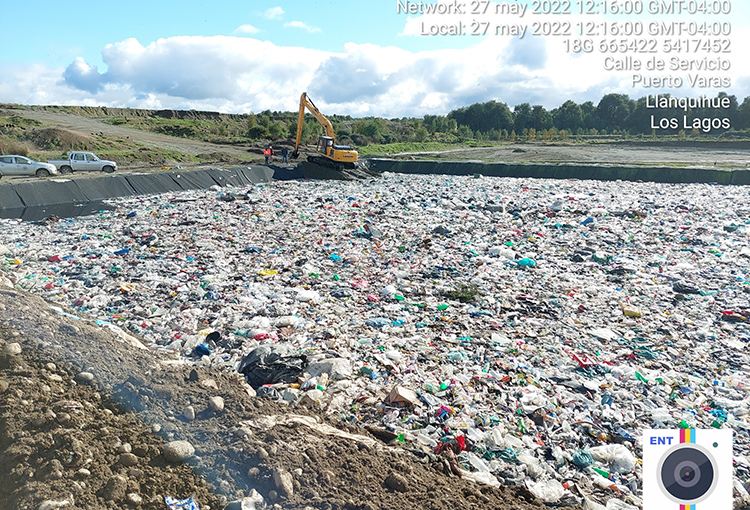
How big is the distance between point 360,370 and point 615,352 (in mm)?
2570

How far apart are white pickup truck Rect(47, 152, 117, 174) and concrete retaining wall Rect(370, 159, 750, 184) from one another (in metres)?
12.7

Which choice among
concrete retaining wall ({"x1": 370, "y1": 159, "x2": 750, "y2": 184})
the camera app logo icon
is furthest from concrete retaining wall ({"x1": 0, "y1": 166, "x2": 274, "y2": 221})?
the camera app logo icon

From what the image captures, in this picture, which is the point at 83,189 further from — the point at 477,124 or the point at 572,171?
the point at 477,124

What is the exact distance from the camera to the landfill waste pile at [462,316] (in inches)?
132

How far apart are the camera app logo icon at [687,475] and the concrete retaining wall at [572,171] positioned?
59.4 ft

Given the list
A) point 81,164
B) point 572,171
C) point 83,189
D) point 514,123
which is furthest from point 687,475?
point 514,123

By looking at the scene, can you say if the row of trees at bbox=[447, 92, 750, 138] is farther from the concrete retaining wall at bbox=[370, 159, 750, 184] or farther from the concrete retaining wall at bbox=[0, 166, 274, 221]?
the concrete retaining wall at bbox=[0, 166, 274, 221]

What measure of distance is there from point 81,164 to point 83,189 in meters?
4.36

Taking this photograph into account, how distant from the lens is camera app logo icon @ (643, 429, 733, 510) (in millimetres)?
2547

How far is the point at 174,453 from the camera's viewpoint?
2482 mm

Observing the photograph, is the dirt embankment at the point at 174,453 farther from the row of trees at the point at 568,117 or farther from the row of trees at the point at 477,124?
the row of trees at the point at 568,117

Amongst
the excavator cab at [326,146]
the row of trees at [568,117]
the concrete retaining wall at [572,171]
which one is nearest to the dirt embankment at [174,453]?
the excavator cab at [326,146]

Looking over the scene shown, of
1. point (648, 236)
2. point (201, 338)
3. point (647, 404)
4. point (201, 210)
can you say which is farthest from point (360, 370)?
point (201, 210)

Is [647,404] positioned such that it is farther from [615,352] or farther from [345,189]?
[345,189]
